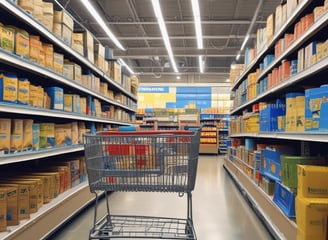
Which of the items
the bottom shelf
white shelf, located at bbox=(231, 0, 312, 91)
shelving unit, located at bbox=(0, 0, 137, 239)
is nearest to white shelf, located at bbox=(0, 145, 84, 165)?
shelving unit, located at bbox=(0, 0, 137, 239)

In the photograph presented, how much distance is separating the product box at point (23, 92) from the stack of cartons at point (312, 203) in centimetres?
206

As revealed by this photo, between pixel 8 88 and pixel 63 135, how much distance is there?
1284 millimetres

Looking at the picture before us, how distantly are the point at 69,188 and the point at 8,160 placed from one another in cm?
149

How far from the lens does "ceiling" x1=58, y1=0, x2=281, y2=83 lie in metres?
9.30

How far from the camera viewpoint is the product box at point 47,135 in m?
2.91

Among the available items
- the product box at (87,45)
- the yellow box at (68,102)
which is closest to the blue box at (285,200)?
the yellow box at (68,102)

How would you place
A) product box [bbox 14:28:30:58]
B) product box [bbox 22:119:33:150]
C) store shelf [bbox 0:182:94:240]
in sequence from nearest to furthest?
store shelf [bbox 0:182:94:240], product box [bbox 14:28:30:58], product box [bbox 22:119:33:150]

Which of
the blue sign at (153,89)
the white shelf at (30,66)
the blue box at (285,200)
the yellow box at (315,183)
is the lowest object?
the blue box at (285,200)

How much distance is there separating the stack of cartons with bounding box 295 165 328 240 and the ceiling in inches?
297

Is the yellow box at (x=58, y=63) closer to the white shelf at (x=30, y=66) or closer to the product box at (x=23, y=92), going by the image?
the white shelf at (x=30, y=66)

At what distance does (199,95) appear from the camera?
19.3 meters

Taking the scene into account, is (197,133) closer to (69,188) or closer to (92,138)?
(92,138)

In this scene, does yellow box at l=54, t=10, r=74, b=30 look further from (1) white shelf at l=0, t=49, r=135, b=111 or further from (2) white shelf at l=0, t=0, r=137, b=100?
(1) white shelf at l=0, t=49, r=135, b=111

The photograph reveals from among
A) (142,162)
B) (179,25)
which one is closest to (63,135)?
(142,162)
